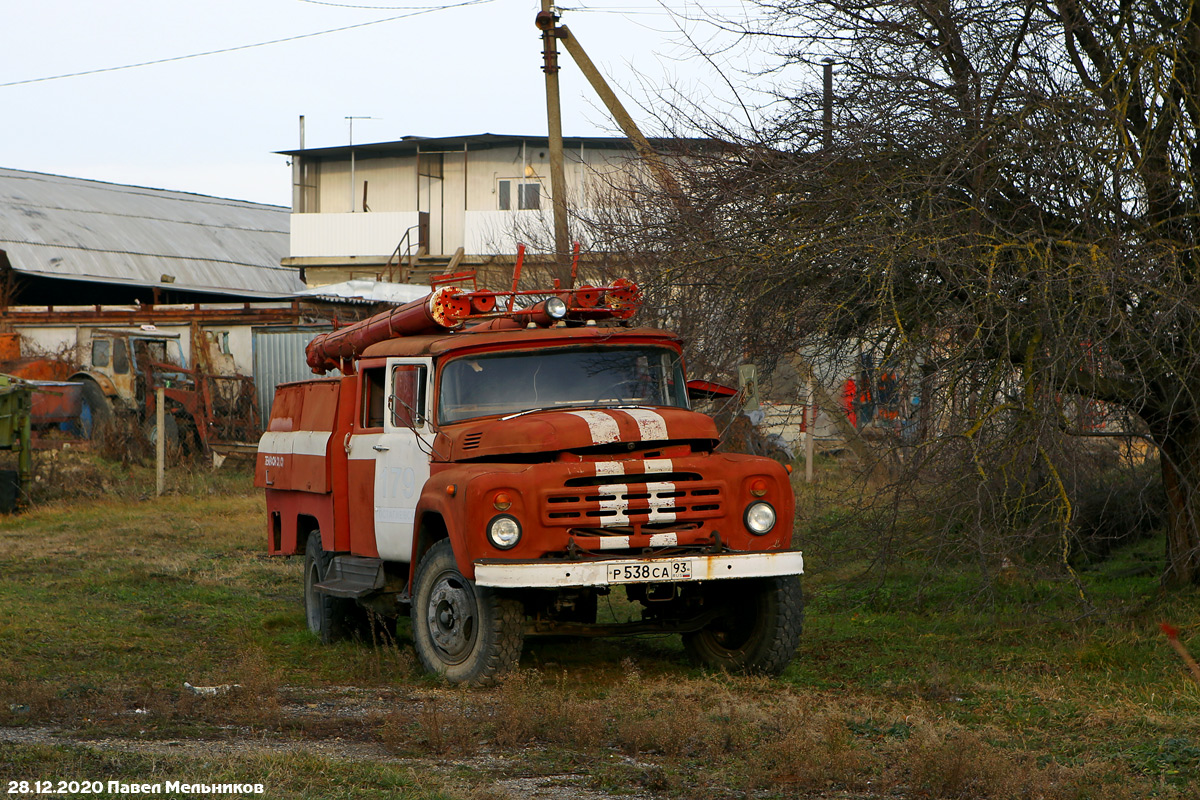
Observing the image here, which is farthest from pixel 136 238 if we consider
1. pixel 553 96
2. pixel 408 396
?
pixel 408 396

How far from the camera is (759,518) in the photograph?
761 centimetres

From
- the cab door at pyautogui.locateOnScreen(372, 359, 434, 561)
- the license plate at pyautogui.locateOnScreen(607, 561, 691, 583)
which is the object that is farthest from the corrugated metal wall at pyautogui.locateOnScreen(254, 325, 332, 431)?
the license plate at pyautogui.locateOnScreen(607, 561, 691, 583)

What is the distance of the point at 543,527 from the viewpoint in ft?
23.8

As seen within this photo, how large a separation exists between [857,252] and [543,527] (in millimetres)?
2833

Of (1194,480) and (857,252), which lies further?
(1194,480)

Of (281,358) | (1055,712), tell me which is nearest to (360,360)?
(1055,712)

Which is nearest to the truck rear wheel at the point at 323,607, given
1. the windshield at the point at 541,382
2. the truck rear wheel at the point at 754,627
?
the windshield at the point at 541,382

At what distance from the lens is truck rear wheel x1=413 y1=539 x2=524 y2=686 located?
741 cm

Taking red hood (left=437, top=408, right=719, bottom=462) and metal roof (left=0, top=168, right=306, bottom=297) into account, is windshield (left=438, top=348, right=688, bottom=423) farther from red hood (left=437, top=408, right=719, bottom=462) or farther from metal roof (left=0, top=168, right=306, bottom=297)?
metal roof (left=0, top=168, right=306, bottom=297)

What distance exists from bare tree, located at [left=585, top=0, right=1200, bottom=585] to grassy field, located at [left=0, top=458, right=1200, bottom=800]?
3.61 feet

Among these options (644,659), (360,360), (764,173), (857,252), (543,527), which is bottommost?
(644,659)

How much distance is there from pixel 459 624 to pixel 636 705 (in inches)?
55.5

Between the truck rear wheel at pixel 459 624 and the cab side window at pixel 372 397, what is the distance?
4.77 feet

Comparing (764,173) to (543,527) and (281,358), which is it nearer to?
(543,527)
